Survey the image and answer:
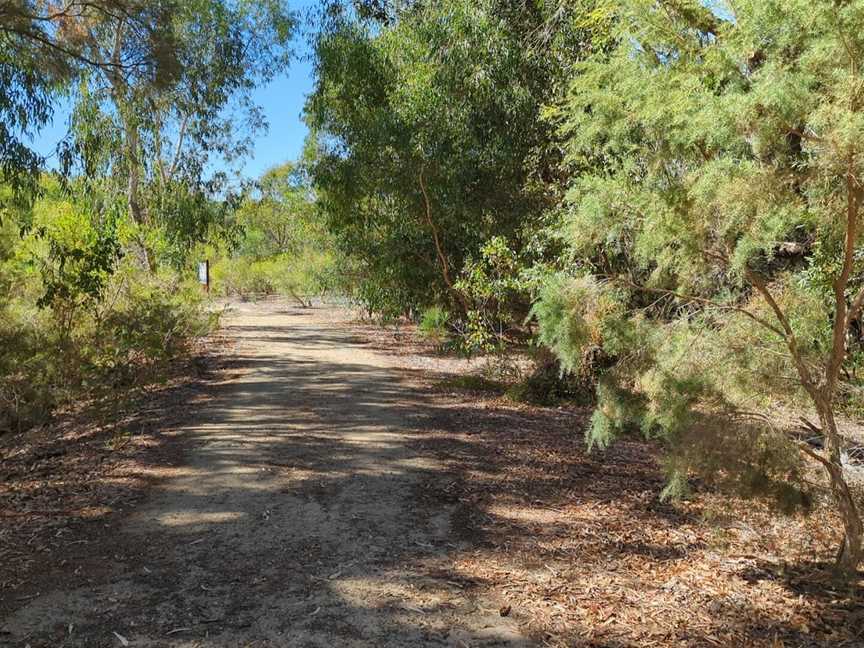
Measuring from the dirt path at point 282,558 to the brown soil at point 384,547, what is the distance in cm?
2

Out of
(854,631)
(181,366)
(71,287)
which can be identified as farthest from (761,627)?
(181,366)

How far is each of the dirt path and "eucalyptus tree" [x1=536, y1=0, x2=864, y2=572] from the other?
182cm

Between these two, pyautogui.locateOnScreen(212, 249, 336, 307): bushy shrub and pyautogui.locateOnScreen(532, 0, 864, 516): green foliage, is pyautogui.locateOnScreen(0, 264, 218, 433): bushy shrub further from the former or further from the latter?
pyautogui.locateOnScreen(212, 249, 336, 307): bushy shrub

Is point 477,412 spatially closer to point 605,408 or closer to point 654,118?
point 605,408

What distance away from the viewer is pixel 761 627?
390cm

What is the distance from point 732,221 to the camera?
3650 mm

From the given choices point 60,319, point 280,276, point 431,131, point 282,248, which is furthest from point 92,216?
point 282,248

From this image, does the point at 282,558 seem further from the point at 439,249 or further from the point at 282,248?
the point at 282,248

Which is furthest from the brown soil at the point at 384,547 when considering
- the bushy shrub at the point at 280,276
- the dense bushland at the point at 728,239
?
the bushy shrub at the point at 280,276

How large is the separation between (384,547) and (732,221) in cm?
316

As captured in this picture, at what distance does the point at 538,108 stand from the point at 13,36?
24.5 ft

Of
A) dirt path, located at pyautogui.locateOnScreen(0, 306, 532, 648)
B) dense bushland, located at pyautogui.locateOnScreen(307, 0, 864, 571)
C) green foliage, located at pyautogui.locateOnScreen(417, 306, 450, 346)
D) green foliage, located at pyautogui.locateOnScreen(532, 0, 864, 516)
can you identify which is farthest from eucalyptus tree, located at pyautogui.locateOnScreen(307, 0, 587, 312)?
green foliage, located at pyautogui.locateOnScreen(532, 0, 864, 516)

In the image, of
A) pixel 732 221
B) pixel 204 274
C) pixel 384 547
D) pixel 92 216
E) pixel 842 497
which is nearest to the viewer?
pixel 732 221

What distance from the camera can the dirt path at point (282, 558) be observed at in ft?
12.0
